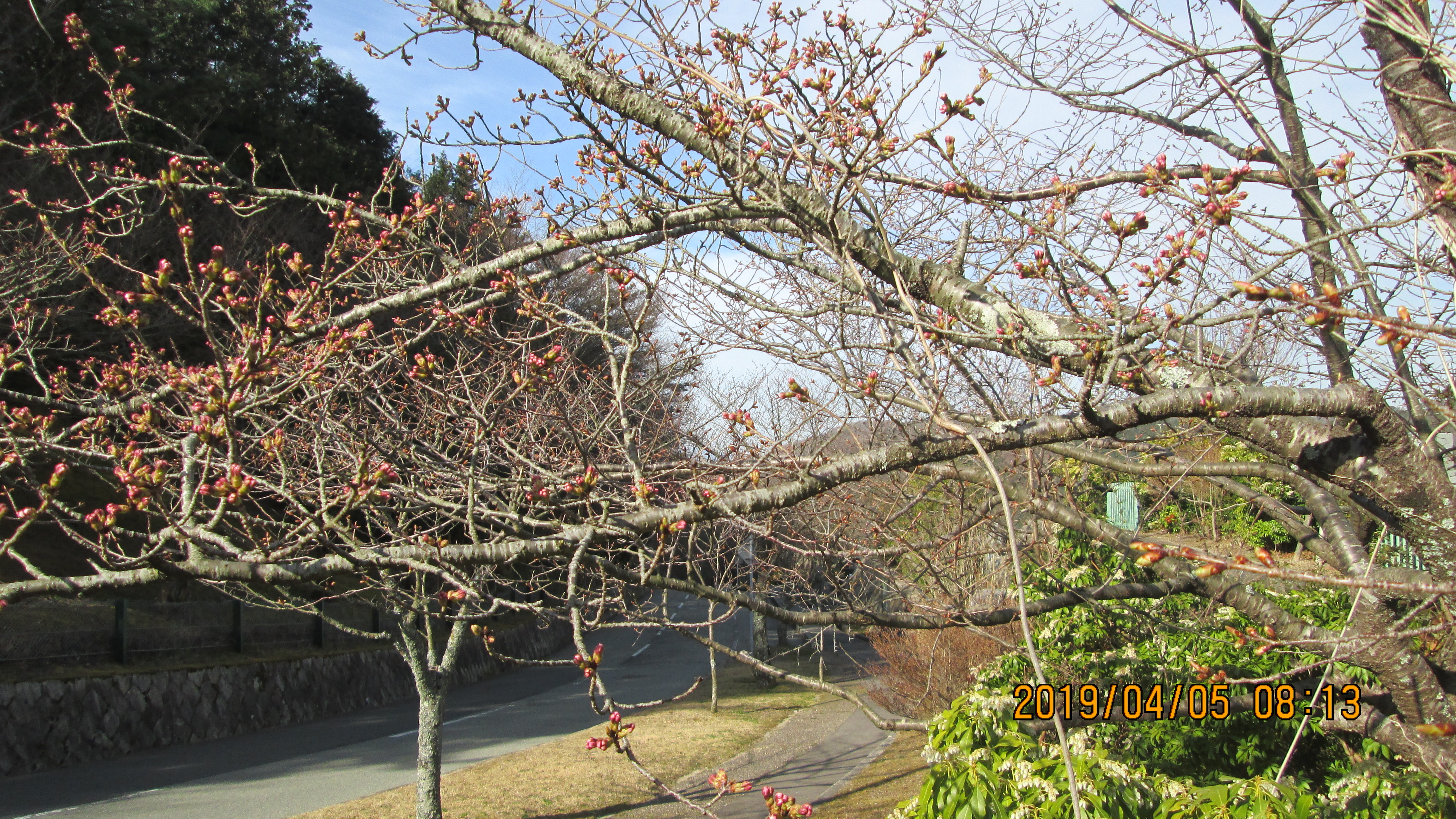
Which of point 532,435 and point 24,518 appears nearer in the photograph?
point 24,518

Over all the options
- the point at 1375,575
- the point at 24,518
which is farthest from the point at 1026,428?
the point at 24,518

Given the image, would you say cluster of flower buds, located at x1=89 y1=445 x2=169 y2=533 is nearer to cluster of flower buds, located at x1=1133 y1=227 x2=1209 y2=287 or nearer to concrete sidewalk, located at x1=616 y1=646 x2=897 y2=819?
cluster of flower buds, located at x1=1133 y1=227 x2=1209 y2=287

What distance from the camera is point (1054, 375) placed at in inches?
107

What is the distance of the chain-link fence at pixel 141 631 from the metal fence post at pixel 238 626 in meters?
0.01

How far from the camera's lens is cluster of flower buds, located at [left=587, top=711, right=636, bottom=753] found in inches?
78.7

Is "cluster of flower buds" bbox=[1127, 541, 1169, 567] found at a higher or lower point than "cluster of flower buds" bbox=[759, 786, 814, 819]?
higher

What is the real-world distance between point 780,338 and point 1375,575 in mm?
2628

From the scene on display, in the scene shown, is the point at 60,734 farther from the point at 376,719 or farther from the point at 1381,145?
the point at 1381,145

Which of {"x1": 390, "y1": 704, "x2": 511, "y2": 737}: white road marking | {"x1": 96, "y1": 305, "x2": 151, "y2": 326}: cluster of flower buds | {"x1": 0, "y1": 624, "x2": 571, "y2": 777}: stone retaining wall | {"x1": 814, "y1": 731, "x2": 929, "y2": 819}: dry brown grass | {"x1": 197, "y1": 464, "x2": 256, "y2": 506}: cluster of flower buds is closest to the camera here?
{"x1": 197, "y1": 464, "x2": 256, "y2": 506}: cluster of flower buds

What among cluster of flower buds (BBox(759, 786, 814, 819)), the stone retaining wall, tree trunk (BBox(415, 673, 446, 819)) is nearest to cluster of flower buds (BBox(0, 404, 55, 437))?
cluster of flower buds (BBox(759, 786, 814, 819))

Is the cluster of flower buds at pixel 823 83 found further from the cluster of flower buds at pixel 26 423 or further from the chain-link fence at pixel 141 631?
the chain-link fence at pixel 141 631

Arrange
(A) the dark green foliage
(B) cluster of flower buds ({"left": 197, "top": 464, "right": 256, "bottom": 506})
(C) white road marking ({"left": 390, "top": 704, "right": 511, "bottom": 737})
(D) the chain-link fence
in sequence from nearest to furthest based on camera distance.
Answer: (B) cluster of flower buds ({"left": 197, "top": 464, "right": 256, "bottom": 506}) < (D) the chain-link fence < (C) white road marking ({"left": 390, "top": 704, "right": 511, "bottom": 737}) < (A) the dark green foliage

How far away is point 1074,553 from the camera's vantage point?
→ 8008 millimetres
